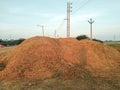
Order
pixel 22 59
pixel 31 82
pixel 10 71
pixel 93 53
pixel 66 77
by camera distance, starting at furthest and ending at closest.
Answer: pixel 93 53
pixel 22 59
pixel 10 71
pixel 66 77
pixel 31 82

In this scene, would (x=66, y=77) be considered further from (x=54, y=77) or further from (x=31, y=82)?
(x=31, y=82)

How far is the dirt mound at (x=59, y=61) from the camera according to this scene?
51.4 feet

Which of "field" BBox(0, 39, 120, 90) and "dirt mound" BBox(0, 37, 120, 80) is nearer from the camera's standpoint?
"field" BBox(0, 39, 120, 90)

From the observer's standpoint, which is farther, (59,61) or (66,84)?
(59,61)

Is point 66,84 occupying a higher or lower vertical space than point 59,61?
lower

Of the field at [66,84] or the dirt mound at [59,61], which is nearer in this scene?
the field at [66,84]

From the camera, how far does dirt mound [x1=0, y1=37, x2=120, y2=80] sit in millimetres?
15664

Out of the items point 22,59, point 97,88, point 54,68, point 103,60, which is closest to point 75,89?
point 97,88

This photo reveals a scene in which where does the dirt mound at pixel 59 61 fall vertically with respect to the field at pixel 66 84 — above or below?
above

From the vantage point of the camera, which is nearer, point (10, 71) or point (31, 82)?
point (31, 82)

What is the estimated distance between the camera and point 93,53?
795 inches

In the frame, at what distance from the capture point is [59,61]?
17.2 m

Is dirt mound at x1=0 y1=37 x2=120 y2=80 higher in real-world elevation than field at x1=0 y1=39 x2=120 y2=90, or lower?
higher

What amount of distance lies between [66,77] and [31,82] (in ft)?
8.03
